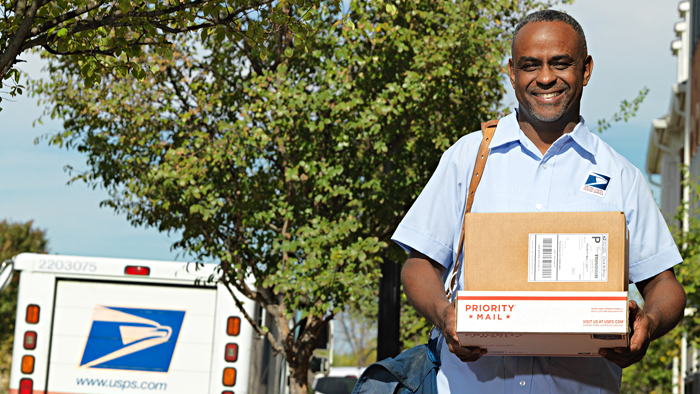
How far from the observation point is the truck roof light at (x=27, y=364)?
985 cm

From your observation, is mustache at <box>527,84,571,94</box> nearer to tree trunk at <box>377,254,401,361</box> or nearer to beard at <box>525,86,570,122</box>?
beard at <box>525,86,570,122</box>

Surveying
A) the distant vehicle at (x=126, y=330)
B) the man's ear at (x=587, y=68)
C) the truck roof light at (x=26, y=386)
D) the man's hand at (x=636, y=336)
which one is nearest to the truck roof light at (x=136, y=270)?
the distant vehicle at (x=126, y=330)

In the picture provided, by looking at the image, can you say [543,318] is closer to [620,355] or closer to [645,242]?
[620,355]

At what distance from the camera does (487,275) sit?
2094 mm

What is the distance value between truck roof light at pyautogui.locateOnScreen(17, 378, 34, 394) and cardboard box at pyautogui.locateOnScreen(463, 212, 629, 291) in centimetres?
898

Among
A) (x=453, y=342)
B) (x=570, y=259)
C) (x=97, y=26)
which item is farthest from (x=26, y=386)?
(x=570, y=259)

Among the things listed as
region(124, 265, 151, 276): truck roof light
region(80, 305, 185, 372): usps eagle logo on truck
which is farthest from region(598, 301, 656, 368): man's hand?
region(124, 265, 151, 276): truck roof light

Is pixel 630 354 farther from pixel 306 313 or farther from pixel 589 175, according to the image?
pixel 306 313

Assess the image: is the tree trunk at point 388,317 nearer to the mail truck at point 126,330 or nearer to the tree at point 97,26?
the mail truck at point 126,330

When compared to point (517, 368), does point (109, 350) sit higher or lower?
lower

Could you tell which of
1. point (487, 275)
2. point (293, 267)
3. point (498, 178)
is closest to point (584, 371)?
point (487, 275)

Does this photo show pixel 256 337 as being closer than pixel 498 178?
No

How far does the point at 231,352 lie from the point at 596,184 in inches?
317

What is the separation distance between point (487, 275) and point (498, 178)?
363 millimetres
